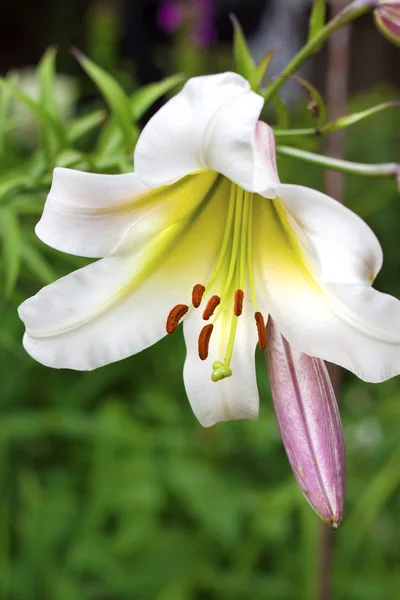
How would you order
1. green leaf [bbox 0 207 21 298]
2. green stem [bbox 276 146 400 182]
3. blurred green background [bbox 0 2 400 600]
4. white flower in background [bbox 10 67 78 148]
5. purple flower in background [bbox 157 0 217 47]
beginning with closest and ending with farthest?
1. green stem [bbox 276 146 400 182]
2. green leaf [bbox 0 207 21 298]
3. blurred green background [bbox 0 2 400 600]
4. white flower in background [bbox 10 67 78 148]
5. purple flower in background [bbox 157 0 217 47]

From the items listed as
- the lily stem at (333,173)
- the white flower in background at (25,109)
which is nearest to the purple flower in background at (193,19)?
the white flower in background at (25,109)

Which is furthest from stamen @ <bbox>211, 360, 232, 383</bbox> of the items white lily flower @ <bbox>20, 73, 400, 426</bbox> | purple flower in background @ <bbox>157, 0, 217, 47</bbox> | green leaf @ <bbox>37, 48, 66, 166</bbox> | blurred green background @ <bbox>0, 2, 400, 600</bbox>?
purple flower in background @ <bbox>157, 0, 217, 47</bbox>

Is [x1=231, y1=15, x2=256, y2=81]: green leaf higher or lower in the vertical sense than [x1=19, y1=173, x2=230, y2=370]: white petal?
higher

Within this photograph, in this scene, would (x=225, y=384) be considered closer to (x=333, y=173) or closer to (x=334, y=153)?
(x=333, y=173)

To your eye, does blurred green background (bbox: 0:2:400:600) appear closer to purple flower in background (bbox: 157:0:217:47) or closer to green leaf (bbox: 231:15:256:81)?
green leaf (bbox: 231:15:256:81)

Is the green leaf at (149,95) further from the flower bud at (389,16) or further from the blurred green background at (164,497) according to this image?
the blurred green background at (164,497)

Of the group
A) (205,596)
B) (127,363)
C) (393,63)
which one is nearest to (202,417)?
(205,596)
